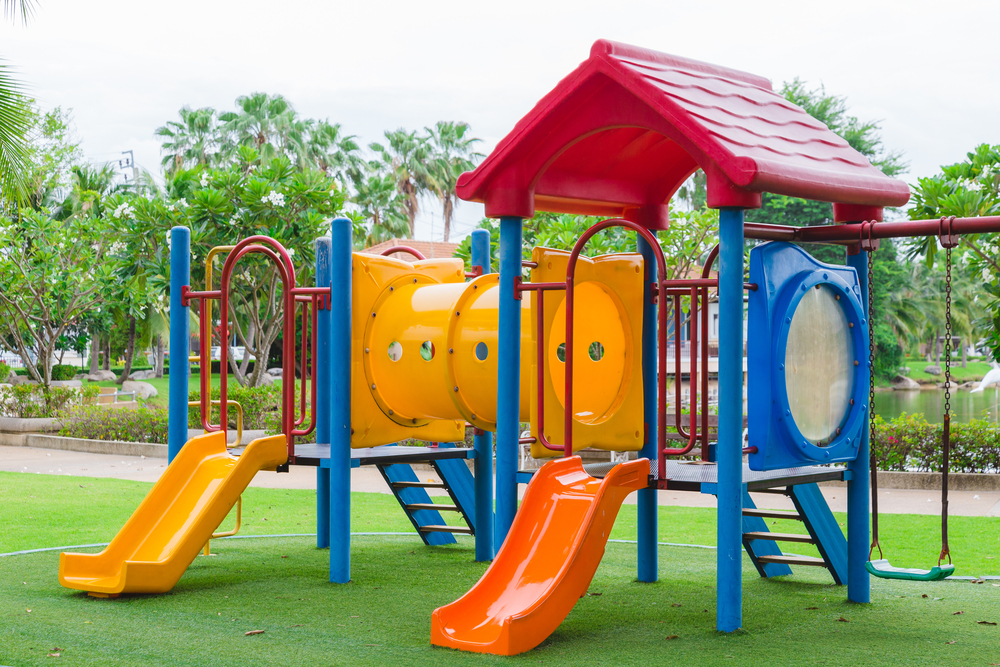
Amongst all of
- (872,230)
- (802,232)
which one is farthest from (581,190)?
(872,230)

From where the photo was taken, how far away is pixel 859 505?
592 cm

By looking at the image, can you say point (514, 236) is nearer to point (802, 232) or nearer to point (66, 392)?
point (802, 232)

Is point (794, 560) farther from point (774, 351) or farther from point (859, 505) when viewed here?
point (774, 351)

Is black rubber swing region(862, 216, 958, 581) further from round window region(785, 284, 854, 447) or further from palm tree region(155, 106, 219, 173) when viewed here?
palm tree region(155, 106, 219, 173)

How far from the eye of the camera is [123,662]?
4520 mm

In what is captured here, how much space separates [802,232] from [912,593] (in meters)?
2.48

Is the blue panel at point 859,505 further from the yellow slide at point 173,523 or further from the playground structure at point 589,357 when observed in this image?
the yellow slide at point 173,523

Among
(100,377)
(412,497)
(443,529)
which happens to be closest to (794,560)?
(443,529)

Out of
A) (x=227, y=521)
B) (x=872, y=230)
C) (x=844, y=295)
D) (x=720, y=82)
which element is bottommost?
(x=227, y=521)

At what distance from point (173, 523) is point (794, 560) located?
13.1ft

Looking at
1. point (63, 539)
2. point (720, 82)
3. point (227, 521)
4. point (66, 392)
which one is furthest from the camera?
point (66, 392)

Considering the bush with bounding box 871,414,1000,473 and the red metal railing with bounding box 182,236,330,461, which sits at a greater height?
the red metal railing with bounding box 182,236,330,461

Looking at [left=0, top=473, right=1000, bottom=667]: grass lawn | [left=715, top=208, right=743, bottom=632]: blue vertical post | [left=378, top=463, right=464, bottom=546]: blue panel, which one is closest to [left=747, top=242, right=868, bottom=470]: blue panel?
[left=715, top=208, right=743, bottom=632]: blue vertical post

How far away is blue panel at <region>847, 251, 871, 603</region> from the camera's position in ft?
19.4
